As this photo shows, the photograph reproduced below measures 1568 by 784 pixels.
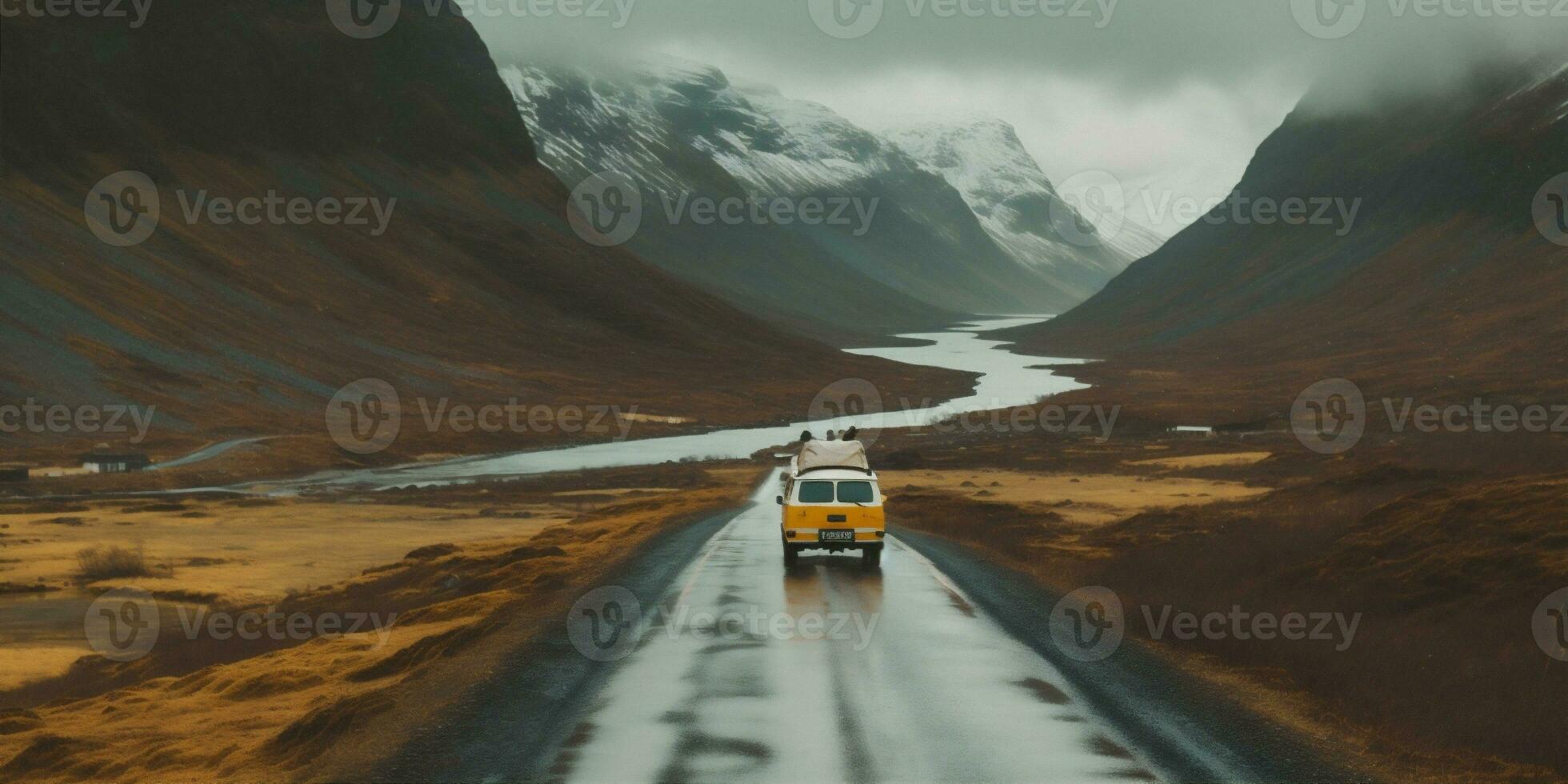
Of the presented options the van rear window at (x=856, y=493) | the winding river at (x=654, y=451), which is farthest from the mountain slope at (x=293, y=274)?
the van rear window at (x=856, y=493)

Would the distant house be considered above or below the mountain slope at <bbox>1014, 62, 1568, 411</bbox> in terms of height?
below

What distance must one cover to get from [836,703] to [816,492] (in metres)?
12.8

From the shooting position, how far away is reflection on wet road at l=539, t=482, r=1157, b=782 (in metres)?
12.8

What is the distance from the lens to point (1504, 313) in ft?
463

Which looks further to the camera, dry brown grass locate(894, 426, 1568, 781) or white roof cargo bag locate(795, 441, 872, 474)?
white roof cargo bag locate(795, 441, 872, 474)

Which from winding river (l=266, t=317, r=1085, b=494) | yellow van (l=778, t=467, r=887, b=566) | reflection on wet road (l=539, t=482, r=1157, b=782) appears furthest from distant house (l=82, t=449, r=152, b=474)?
reflection on wet road (l=539, t=482, r=1157, b=782)

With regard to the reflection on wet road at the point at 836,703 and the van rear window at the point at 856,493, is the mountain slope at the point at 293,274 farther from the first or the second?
the reflection on wet road at the point at 836,703

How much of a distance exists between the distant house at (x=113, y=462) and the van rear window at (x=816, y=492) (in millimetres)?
54029

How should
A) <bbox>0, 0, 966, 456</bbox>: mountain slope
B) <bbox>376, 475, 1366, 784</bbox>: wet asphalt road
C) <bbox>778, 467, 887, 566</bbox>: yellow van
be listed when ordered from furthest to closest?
<bbox>0, 0, 966, 456</bbox>: mountain slope, <bbox>778, 467, 887, 566</bbox>: yellow van, <bbox>376, 475, 1366, 784</bbox>: wet asphalt road

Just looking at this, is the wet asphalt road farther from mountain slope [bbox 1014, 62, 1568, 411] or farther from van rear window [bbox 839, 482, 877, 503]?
mountain slope [bbox 1014, 62, 1568, 411]

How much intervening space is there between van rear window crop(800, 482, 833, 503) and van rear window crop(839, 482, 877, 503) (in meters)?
0.23

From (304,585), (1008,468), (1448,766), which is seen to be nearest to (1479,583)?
(1448,766)

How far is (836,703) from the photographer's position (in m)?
15.4

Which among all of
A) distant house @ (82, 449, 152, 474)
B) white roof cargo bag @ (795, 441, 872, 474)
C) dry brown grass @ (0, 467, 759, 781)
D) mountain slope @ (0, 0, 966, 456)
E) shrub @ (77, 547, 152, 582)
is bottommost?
dry brown grass @ (0, 467, 759, 781)
